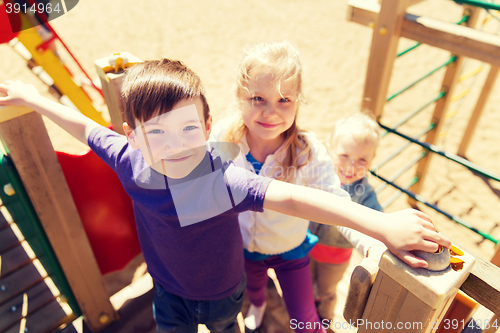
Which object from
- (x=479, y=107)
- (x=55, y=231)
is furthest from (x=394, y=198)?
(x=55, y=231)

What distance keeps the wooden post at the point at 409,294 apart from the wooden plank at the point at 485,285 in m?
0.04

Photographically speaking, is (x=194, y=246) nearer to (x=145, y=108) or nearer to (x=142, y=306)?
(x=145, y=108)

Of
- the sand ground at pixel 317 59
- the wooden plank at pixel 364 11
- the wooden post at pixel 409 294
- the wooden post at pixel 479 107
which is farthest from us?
the sand ground at pixel 317 59

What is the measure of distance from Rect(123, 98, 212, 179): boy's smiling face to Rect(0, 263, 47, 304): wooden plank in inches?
51.6

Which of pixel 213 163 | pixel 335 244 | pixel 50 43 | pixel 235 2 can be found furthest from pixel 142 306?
pixel 235 2

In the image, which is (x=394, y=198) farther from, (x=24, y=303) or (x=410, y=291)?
(x=24, y=303)

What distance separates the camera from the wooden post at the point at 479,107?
348 cm

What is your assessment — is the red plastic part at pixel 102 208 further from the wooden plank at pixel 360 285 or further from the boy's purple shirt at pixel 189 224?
the wooden plank at pixel 360 285

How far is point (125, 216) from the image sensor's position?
196 centimetres

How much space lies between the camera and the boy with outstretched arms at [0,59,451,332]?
3.10 ft

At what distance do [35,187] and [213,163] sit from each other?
0.88 meters

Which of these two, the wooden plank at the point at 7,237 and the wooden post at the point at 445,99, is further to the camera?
the wooden post at the point at 445,99

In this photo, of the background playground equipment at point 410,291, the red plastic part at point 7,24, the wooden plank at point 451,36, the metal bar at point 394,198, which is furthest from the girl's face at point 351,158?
the red plastic part at point 7,24

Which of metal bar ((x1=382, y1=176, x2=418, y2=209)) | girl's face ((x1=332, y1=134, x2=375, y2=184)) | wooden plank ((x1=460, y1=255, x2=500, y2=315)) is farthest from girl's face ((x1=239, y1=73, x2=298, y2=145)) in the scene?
metal bar ((x1=382, y1=176, x2=418, y2=209))
